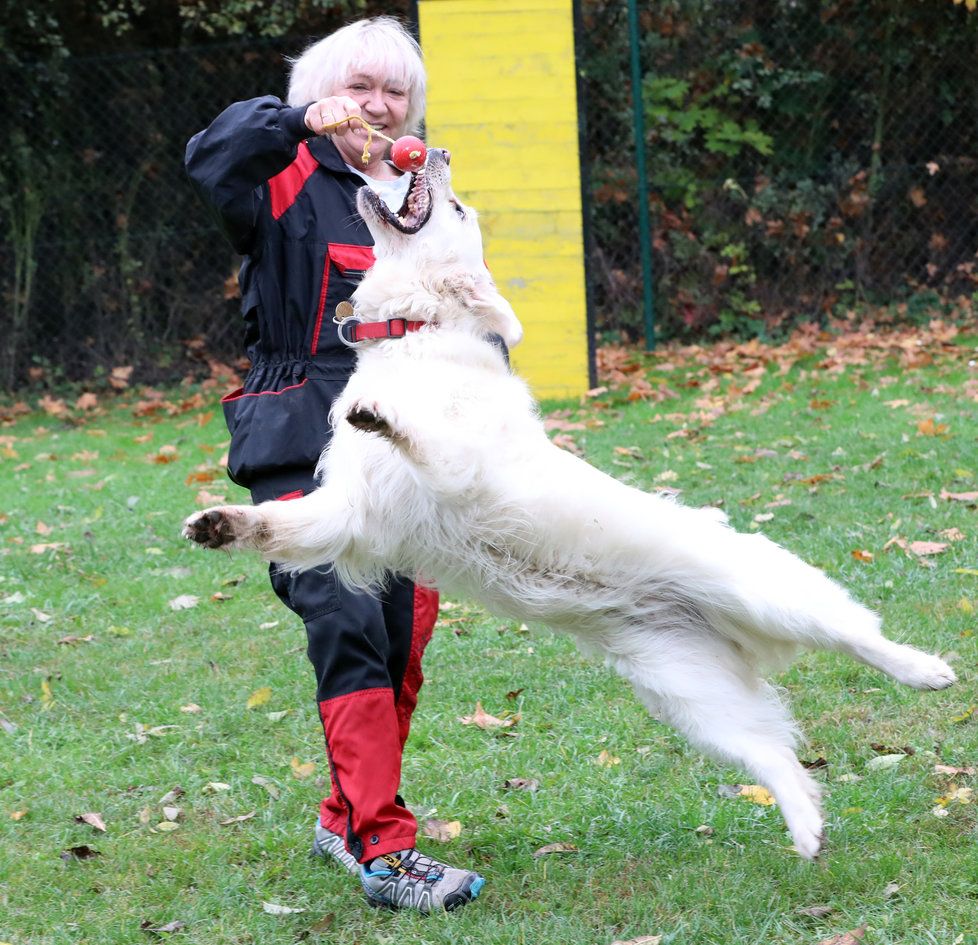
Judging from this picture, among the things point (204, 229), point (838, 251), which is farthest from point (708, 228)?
point (204, 229)

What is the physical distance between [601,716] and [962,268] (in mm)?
9618

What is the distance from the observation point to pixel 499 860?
336 centimetres

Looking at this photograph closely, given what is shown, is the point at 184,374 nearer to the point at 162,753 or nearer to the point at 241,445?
the point at 162,753

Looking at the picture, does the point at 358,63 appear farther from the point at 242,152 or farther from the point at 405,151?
the point at 242,152

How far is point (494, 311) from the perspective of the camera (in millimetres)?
3223

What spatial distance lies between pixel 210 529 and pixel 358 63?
4.40 ft

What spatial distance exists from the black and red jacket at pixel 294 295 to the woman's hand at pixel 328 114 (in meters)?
0.15

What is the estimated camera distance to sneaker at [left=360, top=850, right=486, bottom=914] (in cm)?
307

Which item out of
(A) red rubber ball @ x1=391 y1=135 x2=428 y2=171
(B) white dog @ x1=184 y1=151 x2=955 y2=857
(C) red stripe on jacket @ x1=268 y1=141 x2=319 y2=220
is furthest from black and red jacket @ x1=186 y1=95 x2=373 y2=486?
(A) red rubber ball @ x1=391 y1=135 x2=428 y2=171

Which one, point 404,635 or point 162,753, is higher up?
point 404,635

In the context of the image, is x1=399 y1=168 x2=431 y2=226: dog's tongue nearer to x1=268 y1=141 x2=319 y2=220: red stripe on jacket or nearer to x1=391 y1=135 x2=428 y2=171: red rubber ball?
x1=391 y1=135 x2=428 y2=171: red rubber ball

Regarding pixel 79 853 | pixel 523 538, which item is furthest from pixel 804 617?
pixel 79 853

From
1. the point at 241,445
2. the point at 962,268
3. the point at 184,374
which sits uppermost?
the point at 241,445

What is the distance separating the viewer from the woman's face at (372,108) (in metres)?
3.30
